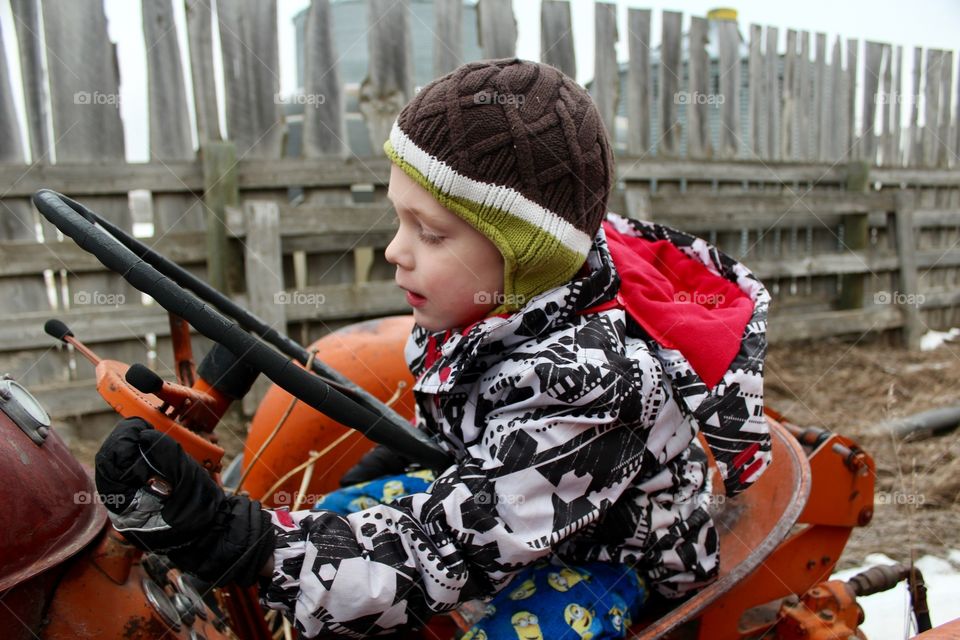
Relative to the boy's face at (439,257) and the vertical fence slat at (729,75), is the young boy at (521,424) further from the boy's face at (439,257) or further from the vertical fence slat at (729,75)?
the vertical fence slat at (729,75)

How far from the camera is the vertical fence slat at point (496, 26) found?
4.06m

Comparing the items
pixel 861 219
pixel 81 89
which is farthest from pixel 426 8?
pixel 861 219

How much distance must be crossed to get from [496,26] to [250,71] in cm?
136

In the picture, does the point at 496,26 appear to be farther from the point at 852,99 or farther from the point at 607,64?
the point at 852,99

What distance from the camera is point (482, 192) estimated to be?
3.77 feet

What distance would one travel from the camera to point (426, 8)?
170 inches

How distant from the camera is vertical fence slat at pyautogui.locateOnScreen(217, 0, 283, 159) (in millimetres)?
3547

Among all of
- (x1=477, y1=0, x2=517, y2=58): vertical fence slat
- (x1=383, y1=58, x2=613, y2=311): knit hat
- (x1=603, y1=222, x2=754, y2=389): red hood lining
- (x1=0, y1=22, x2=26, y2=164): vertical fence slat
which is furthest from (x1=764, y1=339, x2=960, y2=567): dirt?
(x1=0, y1=22, x2=26, y2=164): vertical fence slat

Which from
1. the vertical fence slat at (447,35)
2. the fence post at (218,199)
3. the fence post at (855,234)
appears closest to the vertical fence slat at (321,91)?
the fence post at (218,199)

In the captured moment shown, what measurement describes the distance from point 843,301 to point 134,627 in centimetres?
560

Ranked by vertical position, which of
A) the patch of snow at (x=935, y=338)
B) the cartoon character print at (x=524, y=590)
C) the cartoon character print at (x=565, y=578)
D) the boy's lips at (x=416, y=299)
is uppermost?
the boy's lips at (x=416, y=299)

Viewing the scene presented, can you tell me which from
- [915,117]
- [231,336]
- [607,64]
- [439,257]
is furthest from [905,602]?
[915,117]

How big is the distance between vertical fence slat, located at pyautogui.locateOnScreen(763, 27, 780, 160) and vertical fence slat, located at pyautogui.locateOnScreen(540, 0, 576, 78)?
1.66 meters

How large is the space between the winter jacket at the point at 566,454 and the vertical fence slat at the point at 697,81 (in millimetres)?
3668
